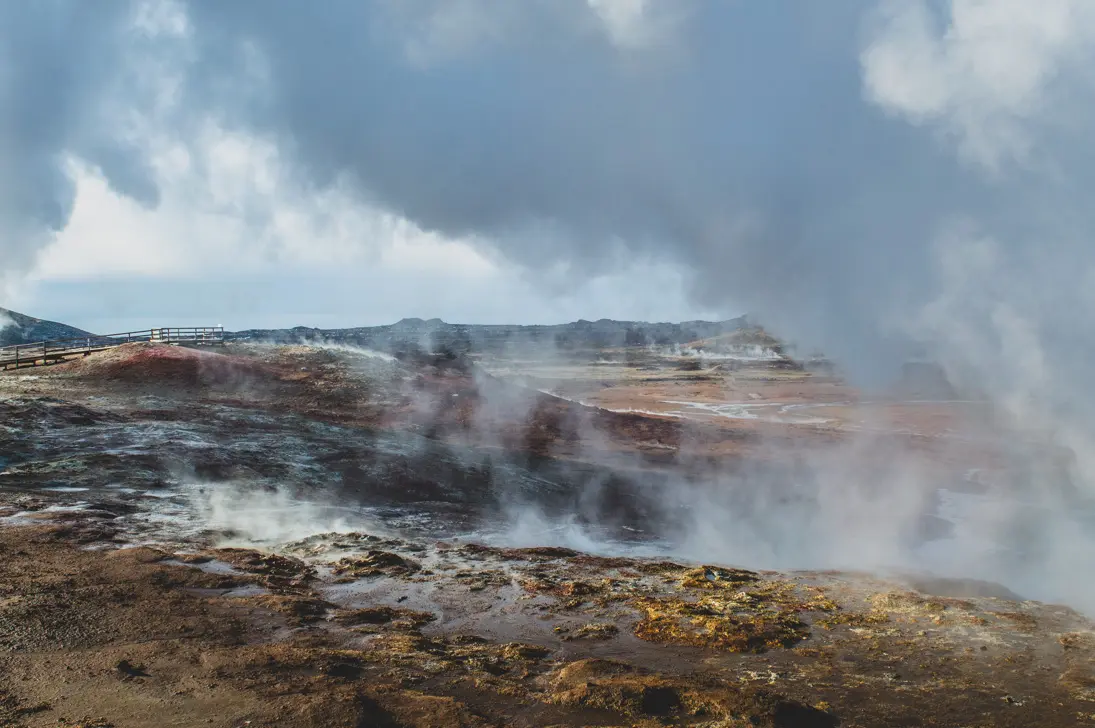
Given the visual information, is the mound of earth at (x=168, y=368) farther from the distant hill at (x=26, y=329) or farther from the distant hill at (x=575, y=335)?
the distant hill at (x=575, y=335)

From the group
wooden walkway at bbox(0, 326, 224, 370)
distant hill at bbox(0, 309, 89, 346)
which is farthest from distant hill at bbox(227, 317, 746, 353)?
wooden walkway at bbox(0, 326, 224, 370)

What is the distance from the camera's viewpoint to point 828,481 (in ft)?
76.0

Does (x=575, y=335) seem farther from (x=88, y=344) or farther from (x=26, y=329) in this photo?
(x=88, y=344)

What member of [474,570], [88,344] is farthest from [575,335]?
[474,570]

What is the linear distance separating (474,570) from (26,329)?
9155cm

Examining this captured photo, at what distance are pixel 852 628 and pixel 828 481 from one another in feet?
49.4

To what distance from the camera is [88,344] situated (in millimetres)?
38625

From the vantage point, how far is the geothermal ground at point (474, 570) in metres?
6.61

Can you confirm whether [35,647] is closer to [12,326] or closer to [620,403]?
[620,403]

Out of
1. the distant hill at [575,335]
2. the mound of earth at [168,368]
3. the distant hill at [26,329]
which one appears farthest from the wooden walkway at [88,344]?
the distant hill at [575,335]

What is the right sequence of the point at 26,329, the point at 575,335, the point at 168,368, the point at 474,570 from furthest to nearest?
1. the point at 575,335
2. the point at 26,329
3. the point at 168,368
4. the point at 474,570

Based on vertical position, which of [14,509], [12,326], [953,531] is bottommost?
[953,531]

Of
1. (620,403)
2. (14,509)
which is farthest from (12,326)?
(14,509)

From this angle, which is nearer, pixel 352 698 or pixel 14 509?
pixel 352 698
